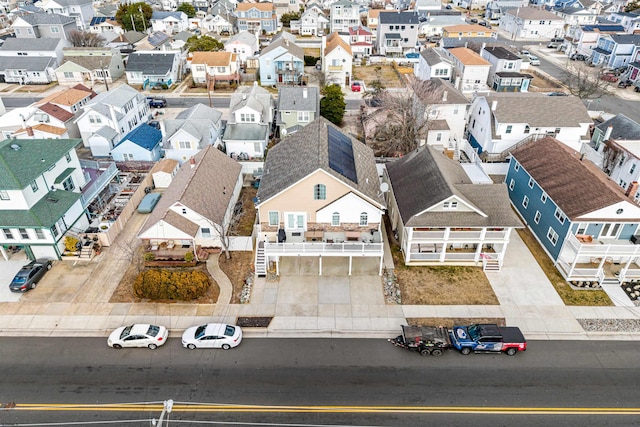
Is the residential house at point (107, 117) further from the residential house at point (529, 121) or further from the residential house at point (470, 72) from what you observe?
the residential house at point (470, 72)

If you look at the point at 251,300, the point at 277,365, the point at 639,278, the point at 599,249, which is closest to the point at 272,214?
the point at 251,300

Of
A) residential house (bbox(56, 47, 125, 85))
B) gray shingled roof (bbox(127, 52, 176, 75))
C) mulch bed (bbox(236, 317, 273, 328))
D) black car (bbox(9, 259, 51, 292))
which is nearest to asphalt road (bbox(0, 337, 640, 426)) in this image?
mulch bed (bbox(236, 317, 273, 328))

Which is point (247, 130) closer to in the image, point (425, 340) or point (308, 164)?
point (308, 164)

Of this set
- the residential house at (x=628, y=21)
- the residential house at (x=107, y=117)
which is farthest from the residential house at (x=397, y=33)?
the residential house at (x=107, y=117)

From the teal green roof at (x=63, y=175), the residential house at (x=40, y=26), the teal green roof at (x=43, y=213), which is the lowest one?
the teal green roof at (x=43, y=213)

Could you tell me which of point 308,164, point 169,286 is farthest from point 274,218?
point 169,286

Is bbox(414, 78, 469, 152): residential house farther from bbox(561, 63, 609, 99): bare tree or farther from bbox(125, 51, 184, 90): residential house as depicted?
bbox(125, 51, 184, 90): residential house
